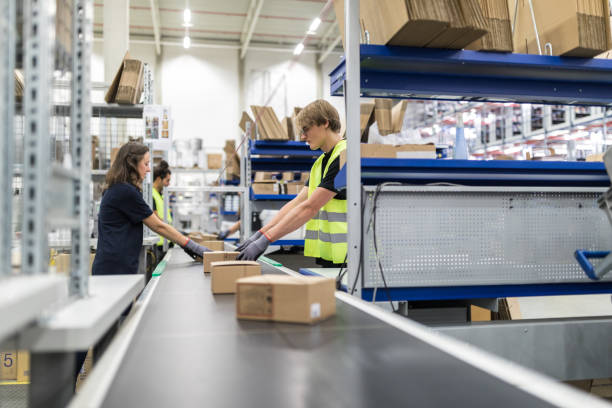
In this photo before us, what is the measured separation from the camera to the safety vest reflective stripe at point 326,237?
2.45m

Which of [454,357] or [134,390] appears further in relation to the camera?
[454,357]

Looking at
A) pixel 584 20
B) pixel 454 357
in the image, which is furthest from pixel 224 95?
pixel 454 357

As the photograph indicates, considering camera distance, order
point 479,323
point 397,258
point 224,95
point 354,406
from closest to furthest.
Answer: point 354,406 → point 479,323 → point 397,258 → point 224,95

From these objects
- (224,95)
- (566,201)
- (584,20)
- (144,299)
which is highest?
(224,95)

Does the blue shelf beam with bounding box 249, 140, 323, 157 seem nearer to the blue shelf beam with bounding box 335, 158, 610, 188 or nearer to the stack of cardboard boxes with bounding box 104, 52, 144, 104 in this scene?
the stack of cardboard boxes with bounding box 104, 52, 144, 104

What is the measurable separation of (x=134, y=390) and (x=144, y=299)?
87 cm

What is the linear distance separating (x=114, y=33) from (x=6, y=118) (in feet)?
24.0

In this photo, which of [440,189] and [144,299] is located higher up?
[440,189]

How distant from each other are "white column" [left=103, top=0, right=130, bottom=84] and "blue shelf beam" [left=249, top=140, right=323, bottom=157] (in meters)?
3.18

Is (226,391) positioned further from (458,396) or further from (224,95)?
(224,95)

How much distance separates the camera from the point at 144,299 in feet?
5.26

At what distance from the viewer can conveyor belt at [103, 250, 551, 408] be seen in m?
0.74

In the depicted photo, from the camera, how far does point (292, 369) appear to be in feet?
2.90

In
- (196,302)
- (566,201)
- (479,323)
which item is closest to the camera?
(196,302)
